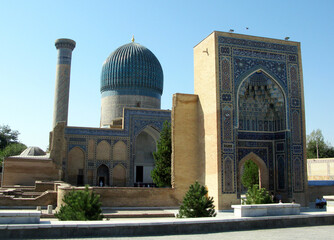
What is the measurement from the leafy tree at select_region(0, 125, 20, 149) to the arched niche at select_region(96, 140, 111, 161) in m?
15.1

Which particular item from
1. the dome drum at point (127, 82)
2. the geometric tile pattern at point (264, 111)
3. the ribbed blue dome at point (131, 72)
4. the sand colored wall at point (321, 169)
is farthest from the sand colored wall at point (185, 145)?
the sand colored wall at point (321, 169)

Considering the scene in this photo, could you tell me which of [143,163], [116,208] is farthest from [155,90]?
[116,208]

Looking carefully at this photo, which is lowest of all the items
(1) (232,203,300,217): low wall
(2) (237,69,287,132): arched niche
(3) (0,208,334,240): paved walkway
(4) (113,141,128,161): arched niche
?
(3) (0,208,334,240): paved walkway

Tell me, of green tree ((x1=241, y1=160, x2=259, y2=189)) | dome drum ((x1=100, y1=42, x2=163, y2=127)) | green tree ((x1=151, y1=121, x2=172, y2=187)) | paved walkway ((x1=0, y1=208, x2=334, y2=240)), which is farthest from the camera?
dome drum ((x1=100, y1=42, x2=163, y2=127))

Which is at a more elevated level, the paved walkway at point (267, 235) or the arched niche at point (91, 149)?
the arched niche at point (91, 149)

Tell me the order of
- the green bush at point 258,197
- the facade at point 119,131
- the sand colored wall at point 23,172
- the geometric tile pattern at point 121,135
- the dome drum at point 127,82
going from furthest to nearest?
the dome drum at point 127,82 < the geometric tile pattern at point 121,135 < the facade at point 119,131 < the sand colored wall at point 23,172 < the green bush at point 258,197

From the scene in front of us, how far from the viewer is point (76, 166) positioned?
18.4m

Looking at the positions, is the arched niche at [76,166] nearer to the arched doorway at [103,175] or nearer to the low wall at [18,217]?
the arched doorway at [103,175]

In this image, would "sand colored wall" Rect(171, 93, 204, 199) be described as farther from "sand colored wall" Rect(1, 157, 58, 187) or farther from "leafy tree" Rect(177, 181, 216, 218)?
"sand colored wall" Rect(1, 157, 58, 187)

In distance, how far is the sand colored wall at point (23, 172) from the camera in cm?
1572

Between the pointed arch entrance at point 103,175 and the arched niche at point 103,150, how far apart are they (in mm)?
456

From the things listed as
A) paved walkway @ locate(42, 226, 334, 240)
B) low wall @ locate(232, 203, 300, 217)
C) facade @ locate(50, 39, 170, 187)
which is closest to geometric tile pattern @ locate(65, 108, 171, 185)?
facade @ locate(50, 39, 170, 187)

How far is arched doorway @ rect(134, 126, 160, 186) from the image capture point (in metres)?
20.4

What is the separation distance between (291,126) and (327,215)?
519 centimetres
